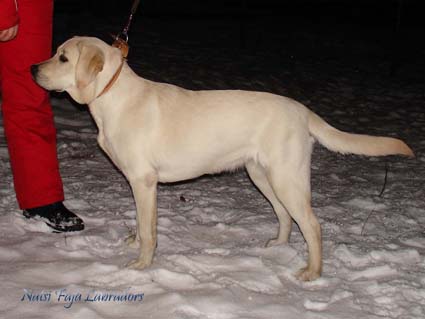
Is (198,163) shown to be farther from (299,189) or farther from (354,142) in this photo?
(354,142)

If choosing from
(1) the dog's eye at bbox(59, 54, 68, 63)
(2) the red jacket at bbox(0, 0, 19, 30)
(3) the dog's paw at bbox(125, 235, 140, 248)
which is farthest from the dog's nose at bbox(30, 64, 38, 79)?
(3) the dog's paw at bbox(125, 235, 140, 248)

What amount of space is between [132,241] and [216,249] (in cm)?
64

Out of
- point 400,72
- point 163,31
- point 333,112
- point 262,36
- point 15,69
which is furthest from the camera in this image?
point 262,36

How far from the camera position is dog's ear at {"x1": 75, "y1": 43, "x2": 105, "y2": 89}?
3512 millimetres

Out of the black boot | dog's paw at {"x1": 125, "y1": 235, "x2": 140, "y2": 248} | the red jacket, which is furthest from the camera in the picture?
the black boot

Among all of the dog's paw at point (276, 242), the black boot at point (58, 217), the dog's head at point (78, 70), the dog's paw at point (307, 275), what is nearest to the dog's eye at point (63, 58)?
the dog's head at point (78, 70)

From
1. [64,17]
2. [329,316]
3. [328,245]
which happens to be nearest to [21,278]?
[329,316]

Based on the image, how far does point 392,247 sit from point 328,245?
505 millimetres

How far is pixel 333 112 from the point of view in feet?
31.0

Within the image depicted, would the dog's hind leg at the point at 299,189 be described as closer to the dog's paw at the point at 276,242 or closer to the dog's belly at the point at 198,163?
the dog's belly at the point at 198,163

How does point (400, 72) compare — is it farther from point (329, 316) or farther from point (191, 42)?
point (329, 316)

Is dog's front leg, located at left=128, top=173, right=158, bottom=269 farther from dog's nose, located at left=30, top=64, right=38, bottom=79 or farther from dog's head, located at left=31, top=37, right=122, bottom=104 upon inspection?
dog's nose, located at left=30, top=64, right=38, bottom=79

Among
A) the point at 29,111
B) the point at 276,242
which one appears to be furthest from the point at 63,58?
the point at 276,242

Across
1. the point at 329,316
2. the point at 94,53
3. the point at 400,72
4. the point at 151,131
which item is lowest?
the point at 400,72
